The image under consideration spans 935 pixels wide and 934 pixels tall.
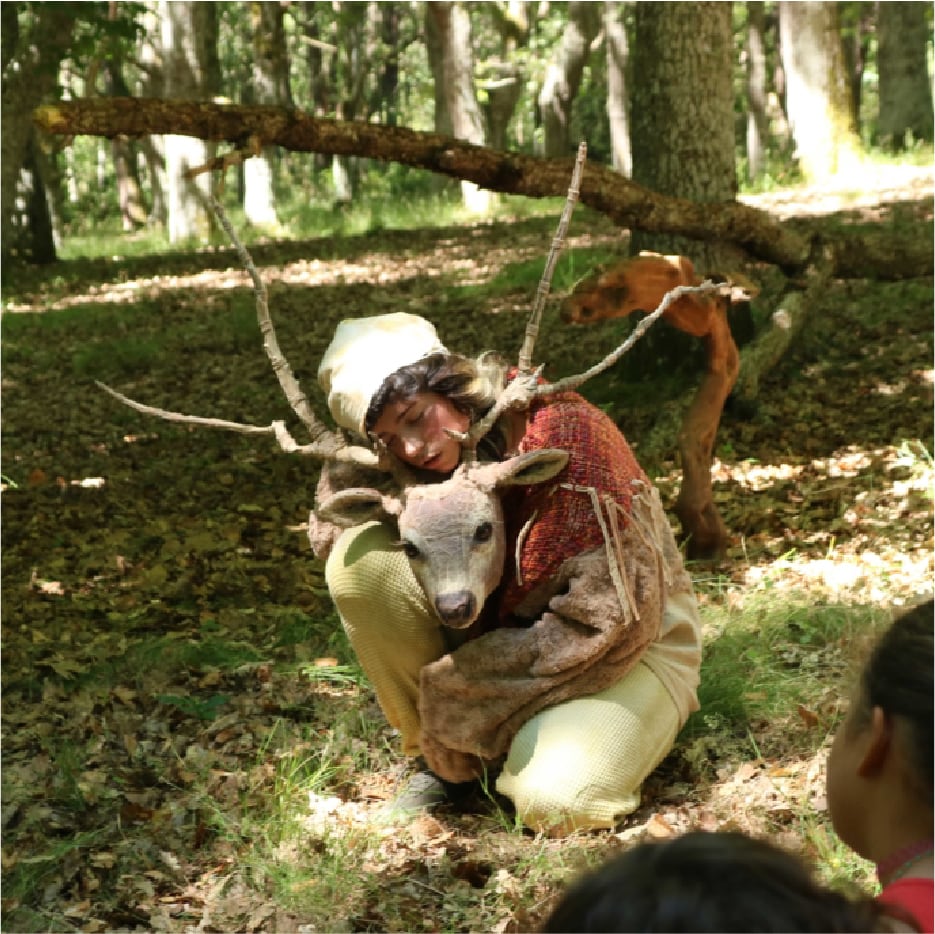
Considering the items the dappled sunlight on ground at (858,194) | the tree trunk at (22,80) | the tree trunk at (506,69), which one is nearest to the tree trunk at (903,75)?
the dappled sunlight on ground at (858,194)

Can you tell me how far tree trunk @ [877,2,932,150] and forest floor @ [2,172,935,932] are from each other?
5.28m

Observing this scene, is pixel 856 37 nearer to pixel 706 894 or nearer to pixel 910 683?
pixel 910 683

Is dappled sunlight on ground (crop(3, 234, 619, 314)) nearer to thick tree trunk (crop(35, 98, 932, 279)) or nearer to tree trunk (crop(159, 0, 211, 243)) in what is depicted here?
tree trunk (crop(159, 0, 211, 243))

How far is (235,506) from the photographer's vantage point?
21.4 feet

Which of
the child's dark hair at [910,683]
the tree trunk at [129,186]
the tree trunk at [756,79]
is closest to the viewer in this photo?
the child's dark hair at [910,683]

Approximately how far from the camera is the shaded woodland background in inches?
127

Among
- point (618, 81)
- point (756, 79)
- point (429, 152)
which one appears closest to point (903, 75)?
point (618, 81)

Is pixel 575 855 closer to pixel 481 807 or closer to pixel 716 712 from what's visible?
pixel 481 807

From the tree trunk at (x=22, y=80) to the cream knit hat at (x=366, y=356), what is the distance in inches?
174

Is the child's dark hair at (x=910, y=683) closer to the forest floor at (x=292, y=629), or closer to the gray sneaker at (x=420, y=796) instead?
the forest floor at (x=292, y=629)

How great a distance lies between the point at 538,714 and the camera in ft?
10.5

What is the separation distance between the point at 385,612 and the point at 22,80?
5.18 metres

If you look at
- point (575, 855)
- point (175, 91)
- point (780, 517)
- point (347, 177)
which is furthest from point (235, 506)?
point (347, 177)

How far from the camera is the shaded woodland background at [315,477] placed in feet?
10.6
